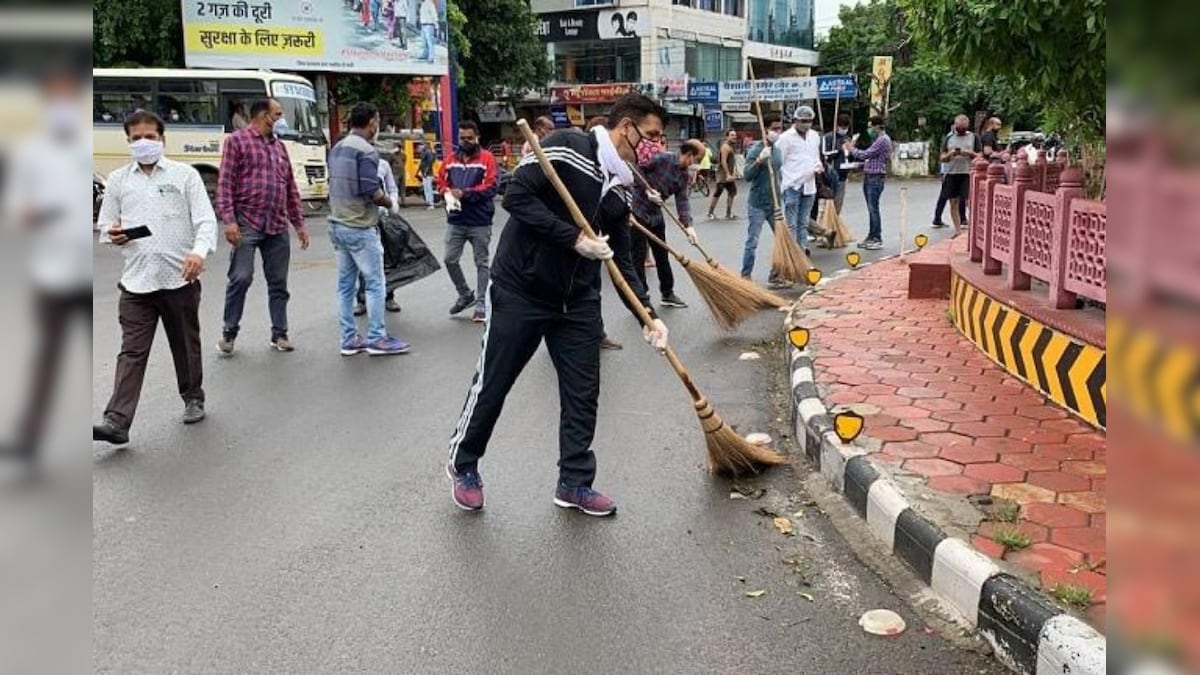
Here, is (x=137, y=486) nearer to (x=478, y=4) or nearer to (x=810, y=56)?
(x=478, y=4)

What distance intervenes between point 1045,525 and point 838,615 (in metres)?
0.86

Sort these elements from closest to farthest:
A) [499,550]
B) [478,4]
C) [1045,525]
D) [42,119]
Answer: [42,119], [1045,525], [499,550], [478,4]

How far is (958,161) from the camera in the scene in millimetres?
12516

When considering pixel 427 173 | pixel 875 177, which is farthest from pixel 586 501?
pixel 427 173

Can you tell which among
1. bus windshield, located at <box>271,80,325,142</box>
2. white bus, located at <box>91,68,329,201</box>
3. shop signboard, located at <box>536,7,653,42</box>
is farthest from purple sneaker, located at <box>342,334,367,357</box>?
shop signboard, located at <box>536,7,653,42</box>

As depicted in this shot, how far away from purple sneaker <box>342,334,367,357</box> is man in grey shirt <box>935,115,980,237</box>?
818 cm

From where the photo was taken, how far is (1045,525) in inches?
136

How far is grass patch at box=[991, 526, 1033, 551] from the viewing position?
329 centimetres

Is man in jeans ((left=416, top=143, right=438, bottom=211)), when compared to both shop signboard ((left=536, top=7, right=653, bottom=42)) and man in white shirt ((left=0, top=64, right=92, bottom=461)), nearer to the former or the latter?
shop signboard ((left=536, top=7, right=653, bottom=42))

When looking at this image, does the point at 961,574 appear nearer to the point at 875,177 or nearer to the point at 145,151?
the point at 145,151

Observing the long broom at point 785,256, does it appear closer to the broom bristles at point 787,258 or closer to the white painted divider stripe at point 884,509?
the broom bristles at point 787,258

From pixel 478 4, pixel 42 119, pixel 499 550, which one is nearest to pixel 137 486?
pixel 499 550

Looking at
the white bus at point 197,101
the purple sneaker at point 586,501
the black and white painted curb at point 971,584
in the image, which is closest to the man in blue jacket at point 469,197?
the purple sneaker at point 586,501

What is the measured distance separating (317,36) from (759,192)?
16907mm
